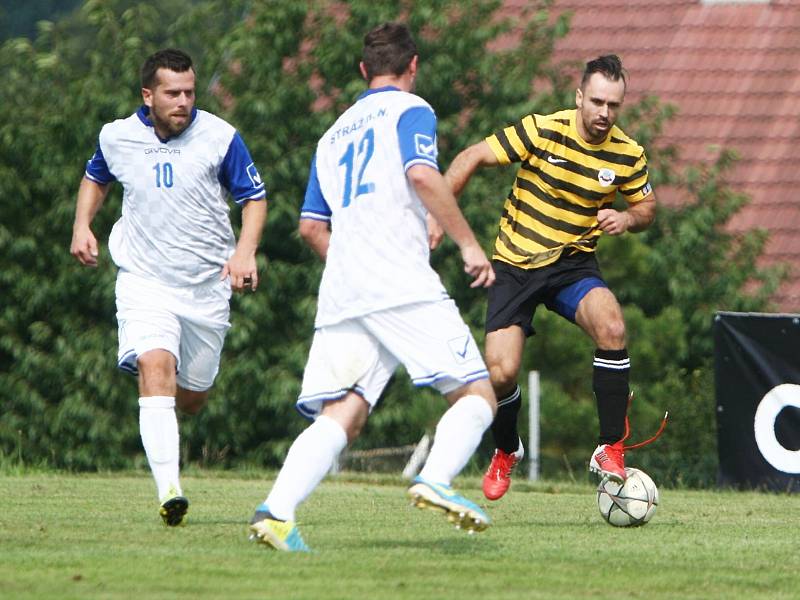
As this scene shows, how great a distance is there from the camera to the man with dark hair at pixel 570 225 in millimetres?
8555

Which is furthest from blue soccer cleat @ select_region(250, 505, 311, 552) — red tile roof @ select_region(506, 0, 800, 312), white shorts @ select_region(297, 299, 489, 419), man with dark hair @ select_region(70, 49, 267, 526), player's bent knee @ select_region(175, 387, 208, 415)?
red tile roof @ select_region(506, 0, 800, 312)

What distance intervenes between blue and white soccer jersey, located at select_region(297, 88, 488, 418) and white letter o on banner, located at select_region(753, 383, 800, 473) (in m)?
5.38

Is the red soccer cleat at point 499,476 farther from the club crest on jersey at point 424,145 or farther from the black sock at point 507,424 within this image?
the club crest on jersey at point 424,145

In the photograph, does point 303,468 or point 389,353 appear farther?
point 389,353

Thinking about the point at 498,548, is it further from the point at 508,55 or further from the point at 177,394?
the point at 508,55

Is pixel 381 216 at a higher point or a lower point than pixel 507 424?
higher

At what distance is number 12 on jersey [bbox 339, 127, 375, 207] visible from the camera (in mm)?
6613

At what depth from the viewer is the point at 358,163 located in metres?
6.63

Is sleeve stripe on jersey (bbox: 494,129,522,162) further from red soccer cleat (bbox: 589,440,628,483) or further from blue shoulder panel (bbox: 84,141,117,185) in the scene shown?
blue shoulder panel (bbox: 84,141,117,185)

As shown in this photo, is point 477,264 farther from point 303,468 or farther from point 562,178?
point 562,178

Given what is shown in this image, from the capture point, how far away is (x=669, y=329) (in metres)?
15.0

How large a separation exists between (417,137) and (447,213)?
1.01ft

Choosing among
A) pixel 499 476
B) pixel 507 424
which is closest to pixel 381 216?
pixel 499 476

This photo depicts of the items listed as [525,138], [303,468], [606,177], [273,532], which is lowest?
[273,532]
